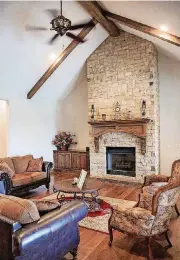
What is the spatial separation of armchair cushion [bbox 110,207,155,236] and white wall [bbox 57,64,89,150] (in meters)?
5.29

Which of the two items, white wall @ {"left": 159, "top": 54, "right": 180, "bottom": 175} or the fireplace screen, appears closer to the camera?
white wall @ {"left": 159, "top": 54, "right": 180, "bottom": 175}

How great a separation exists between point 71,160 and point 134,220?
5.36 meters

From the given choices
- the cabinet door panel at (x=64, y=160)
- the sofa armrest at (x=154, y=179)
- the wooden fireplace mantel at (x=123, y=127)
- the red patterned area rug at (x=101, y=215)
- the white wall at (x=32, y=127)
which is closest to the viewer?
the red patterned area rug at (x=101, y=215)

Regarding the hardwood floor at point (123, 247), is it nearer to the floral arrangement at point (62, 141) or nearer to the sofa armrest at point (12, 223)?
the sofa armrest at point (12, 223)

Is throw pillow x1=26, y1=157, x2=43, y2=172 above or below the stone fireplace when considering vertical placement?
→ below

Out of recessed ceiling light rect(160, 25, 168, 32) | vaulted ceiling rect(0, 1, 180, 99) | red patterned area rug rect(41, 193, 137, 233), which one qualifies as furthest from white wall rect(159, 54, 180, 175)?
red patterned area rug rect(41, 193, 137, 233)

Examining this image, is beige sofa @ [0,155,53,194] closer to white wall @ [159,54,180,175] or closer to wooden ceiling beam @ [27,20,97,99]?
wooden ceiling beam @ [27,20,97,99]

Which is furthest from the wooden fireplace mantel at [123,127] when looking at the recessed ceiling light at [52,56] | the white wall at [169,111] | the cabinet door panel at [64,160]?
the recessed ceiling light at [52,56]

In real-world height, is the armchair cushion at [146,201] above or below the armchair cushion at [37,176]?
above

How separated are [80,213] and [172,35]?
4.00 metres

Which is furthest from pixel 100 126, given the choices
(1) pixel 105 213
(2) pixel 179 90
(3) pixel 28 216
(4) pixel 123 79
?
(3) pixel 28 216

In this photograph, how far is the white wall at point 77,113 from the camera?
8.09 metres

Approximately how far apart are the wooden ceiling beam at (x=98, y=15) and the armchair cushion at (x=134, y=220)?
4.17 metres

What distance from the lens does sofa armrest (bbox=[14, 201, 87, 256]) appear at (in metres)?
1.89
